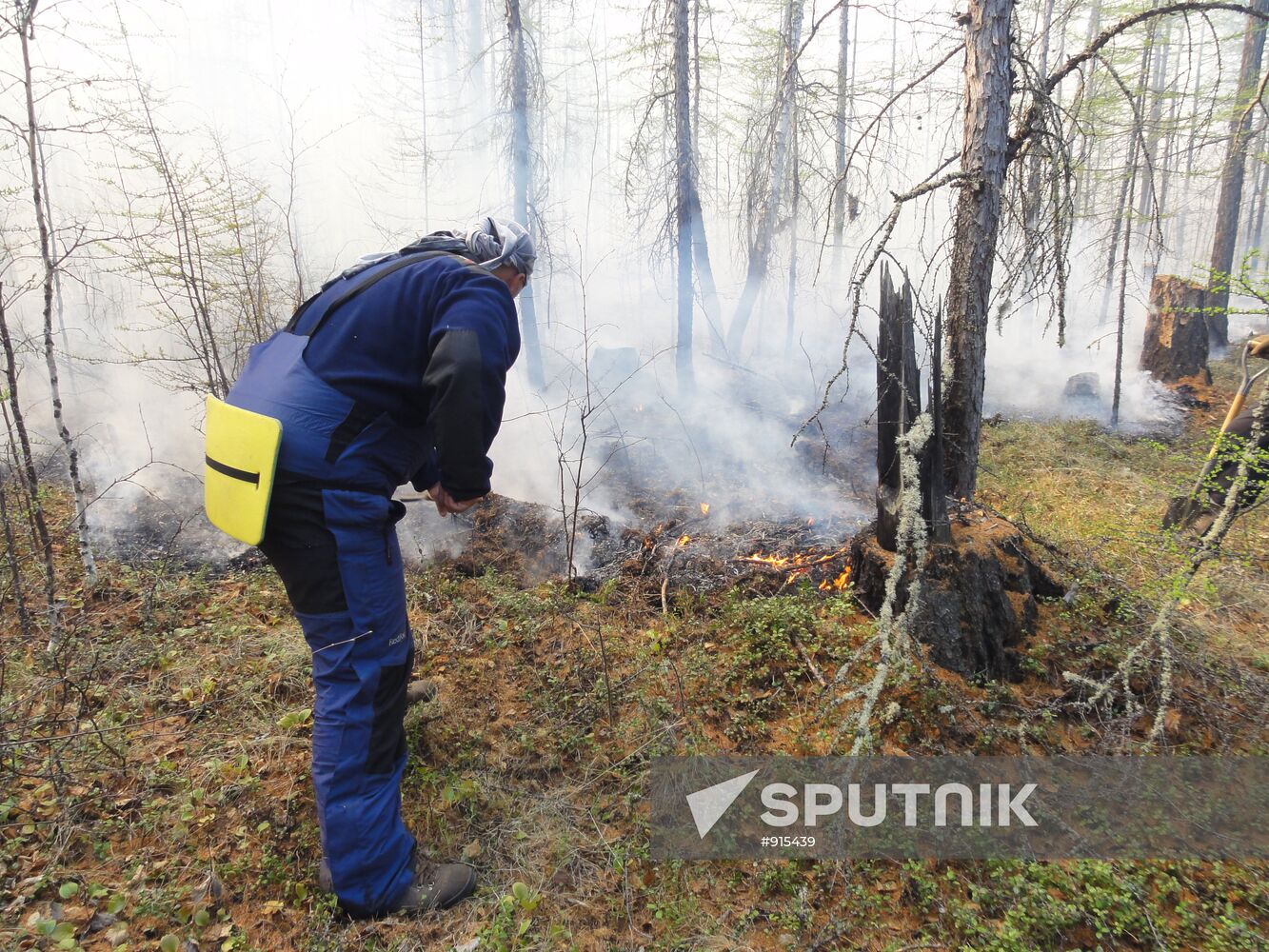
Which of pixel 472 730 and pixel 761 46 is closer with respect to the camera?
pixel 472 730

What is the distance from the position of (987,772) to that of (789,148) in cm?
1213

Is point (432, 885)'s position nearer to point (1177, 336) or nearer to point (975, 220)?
point (975, 220)

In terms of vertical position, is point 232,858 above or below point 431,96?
below

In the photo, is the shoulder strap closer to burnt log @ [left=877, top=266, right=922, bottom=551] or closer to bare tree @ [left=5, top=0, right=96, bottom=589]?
burnt log @ [left=877, top=266, right=922, bottom=551]

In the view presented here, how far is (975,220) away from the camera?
3.31 meters

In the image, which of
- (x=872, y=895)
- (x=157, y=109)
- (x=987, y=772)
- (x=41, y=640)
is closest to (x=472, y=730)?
(x=872, y=895)

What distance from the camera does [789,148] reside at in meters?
11.8

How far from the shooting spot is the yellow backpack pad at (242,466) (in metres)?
1.89

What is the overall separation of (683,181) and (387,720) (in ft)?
33.3

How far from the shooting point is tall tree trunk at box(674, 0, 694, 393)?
9555mm

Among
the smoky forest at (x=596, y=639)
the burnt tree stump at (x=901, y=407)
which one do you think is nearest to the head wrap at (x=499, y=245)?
the smoky forest at (x=596, y=639)

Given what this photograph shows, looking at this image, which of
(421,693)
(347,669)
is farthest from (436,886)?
(421,693)

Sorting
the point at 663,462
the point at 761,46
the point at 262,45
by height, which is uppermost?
the point at 262,45

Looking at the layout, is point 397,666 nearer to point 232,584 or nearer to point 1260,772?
point 232,584
